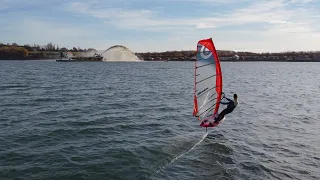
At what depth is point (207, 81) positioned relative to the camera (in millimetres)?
17656

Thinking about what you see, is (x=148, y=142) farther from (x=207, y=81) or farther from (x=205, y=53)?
(x=205, y=53)

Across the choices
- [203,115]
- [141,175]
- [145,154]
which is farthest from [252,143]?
[141,175]

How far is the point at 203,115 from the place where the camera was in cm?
1870

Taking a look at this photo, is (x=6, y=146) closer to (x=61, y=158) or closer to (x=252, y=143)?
(x=61, y=158)

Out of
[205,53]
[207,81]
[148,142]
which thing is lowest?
[148,142]

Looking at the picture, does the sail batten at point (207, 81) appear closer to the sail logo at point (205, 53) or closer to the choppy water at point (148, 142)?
the sail logo at point (205, 53)

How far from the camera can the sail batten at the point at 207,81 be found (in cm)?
1691

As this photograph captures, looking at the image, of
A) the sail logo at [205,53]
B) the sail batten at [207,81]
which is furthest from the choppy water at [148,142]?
the sail logo at [205,53]

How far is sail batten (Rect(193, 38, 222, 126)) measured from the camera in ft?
55.5

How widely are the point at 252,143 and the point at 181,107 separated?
39.1 ft

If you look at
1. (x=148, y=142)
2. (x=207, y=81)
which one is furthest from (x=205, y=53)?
(x=148, y=142)

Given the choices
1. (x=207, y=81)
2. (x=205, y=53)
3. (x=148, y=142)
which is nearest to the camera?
(x=205, y=53)

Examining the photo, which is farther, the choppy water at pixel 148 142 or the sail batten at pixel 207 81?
the sail batten at pixel 207 81

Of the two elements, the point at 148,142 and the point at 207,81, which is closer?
the point at 207,81
